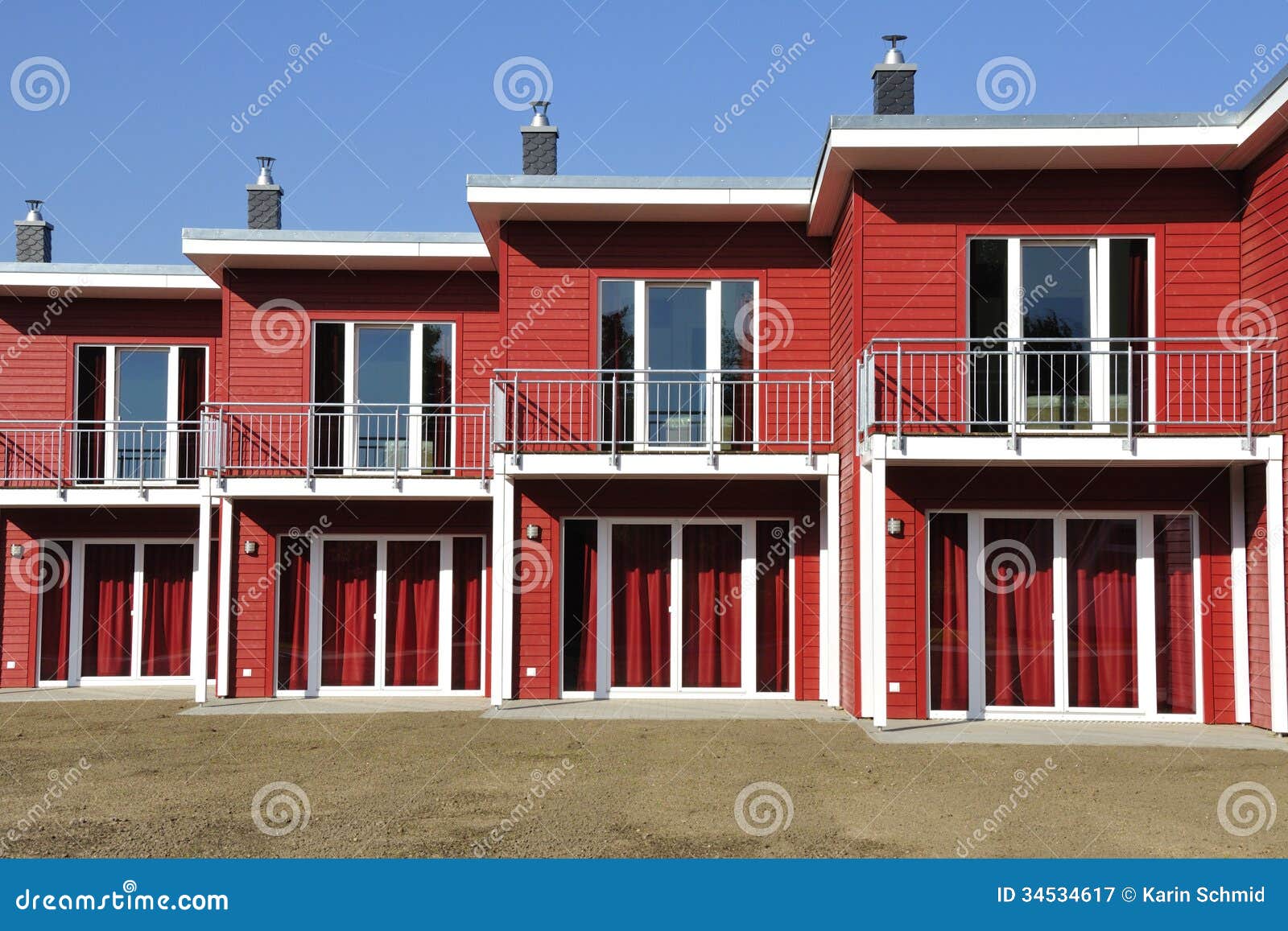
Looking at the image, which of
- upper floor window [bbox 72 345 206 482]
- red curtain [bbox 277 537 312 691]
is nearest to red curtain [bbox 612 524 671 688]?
red curtain [bbox 277 537 312 691]

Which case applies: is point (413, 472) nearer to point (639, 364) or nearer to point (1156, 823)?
point (639, 364)

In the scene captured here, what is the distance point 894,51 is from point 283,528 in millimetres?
9118

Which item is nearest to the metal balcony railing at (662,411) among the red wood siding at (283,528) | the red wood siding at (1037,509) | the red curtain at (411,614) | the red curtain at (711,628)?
the red curtain at (711,628)

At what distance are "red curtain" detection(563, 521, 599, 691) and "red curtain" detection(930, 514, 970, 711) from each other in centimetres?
396

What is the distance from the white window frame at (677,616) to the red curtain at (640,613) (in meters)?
0.05

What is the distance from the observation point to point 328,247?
15.4m

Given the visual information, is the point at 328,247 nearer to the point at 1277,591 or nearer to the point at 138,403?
the point at 138,403

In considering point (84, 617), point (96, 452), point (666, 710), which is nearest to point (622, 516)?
point (666, 710)

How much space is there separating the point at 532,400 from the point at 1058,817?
8054 millimetres

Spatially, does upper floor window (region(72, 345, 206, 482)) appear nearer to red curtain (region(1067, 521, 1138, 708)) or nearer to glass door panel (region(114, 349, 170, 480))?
glass door panel (region(114, 349, 170, 480))

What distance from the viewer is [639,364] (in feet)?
47.3

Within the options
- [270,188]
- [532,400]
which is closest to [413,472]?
[532,400]

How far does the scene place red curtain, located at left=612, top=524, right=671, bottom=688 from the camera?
47.5 ft

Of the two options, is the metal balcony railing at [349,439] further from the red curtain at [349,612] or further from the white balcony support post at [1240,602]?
the white balcony support post at [1240,602]
